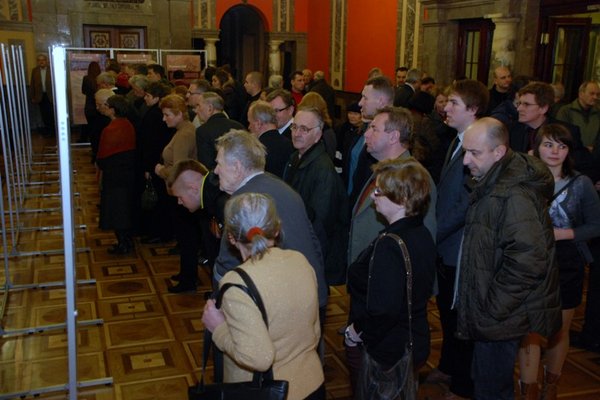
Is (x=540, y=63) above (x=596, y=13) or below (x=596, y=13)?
below

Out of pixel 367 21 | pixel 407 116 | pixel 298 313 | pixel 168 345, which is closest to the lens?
pixel 298 313

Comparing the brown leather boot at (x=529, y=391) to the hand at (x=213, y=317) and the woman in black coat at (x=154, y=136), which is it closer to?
the hand at (x=213, y=317)

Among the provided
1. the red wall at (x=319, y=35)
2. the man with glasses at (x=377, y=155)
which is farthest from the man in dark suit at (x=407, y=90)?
the red wall at (x=319, y=35)

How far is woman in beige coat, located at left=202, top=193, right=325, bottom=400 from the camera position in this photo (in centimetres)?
196

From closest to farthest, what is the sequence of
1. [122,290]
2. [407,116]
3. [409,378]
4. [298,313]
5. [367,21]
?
1. [298,313]
2. [409,378]
3. [407,116]
4. [122,290]
5. [367,21]

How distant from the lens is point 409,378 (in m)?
2.38

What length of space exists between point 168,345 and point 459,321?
84.2 inches

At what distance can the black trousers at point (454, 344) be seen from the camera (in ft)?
10.8

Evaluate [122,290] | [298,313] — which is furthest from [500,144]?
[122,290]

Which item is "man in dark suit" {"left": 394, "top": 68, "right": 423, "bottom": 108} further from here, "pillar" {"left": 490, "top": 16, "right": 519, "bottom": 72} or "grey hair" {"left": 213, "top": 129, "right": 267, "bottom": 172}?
"grey hair" {"left": 213, "top": 129, "right": 267, "bottom": 172}

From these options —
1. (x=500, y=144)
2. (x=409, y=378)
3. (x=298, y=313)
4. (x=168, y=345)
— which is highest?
(x=500, y=144)

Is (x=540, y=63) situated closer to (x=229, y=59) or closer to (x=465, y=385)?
(x=465, y=385)

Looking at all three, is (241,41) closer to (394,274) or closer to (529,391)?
(529,391)

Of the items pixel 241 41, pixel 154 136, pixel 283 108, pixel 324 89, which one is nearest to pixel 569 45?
pixel 324 89
